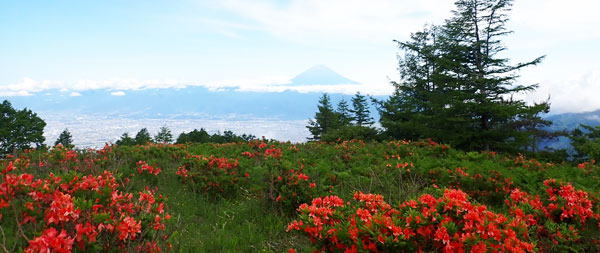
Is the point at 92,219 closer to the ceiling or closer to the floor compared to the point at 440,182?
closer to the ceiling

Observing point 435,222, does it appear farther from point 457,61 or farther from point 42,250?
point 457,61

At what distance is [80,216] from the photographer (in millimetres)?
2740

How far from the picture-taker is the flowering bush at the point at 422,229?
8.56 ft

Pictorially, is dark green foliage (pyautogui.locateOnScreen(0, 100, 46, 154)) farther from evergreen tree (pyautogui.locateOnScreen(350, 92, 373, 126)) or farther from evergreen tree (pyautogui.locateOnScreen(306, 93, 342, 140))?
evergreen tree (pyautogui.locateOnScreen(350, 92, 373, 126))

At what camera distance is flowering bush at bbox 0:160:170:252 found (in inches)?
97.2

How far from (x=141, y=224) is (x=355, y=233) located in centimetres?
192

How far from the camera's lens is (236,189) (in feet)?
21.7

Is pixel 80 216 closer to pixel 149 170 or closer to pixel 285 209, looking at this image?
pixel 285 209

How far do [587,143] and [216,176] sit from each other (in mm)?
17089

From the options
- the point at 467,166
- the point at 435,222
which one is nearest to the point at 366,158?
the point at 467,166

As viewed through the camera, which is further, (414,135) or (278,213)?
(414,135)

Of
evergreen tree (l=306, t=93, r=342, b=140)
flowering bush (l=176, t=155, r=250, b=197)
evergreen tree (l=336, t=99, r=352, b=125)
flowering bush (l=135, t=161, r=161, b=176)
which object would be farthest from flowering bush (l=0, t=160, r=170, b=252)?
evergreen tree (l=336, t=99, r=352, b=125)

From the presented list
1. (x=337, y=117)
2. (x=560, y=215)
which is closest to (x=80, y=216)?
(x=560, y=215)

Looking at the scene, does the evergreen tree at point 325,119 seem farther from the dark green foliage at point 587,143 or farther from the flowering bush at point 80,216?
the flowering bush at point 80,216
